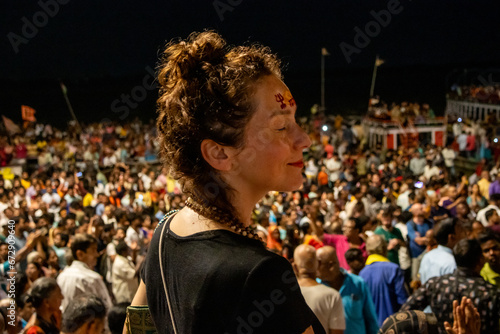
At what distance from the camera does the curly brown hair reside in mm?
1031

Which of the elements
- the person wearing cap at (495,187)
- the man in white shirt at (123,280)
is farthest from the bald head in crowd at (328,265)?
the person wearing cap at (495,187)

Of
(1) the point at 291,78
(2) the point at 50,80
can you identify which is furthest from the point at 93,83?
(1) the point at 291,78

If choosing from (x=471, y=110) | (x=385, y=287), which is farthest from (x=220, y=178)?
(x=471, y=110)

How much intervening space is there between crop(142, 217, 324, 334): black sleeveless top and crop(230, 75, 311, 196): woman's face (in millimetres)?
125

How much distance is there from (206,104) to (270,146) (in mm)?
150

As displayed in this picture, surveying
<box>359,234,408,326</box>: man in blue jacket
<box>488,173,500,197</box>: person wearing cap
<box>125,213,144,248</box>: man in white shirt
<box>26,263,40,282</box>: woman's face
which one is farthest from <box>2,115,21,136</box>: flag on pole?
<box>359,234,408,326</box>: man in blue jacket

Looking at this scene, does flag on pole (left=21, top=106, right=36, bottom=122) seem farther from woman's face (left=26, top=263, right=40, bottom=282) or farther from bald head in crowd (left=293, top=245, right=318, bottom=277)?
bald head in crowd (left=293, top=245, right=318, bottom=277)

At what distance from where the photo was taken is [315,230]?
632 cm

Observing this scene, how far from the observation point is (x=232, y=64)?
106 centimetres

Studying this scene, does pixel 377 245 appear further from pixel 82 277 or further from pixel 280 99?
pixel 280 99

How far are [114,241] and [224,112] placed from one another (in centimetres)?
529

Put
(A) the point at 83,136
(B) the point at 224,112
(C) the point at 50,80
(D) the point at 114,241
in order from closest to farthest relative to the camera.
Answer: (B) the point at 224,112
(D) the point at 114,241
(A) the point at 83,136
(C) the point at 50,80

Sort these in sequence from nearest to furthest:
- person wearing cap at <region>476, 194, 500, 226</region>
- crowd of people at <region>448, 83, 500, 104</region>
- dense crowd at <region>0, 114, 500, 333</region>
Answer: dense crowd at <region>0, 114, 500, 333</region>
person wearing cap at <region>476, 194, 500, 226</region>
crowd of people at <region>448, 83, 500, 104</region>

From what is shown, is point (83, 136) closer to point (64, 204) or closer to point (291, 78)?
point (64, 204)
